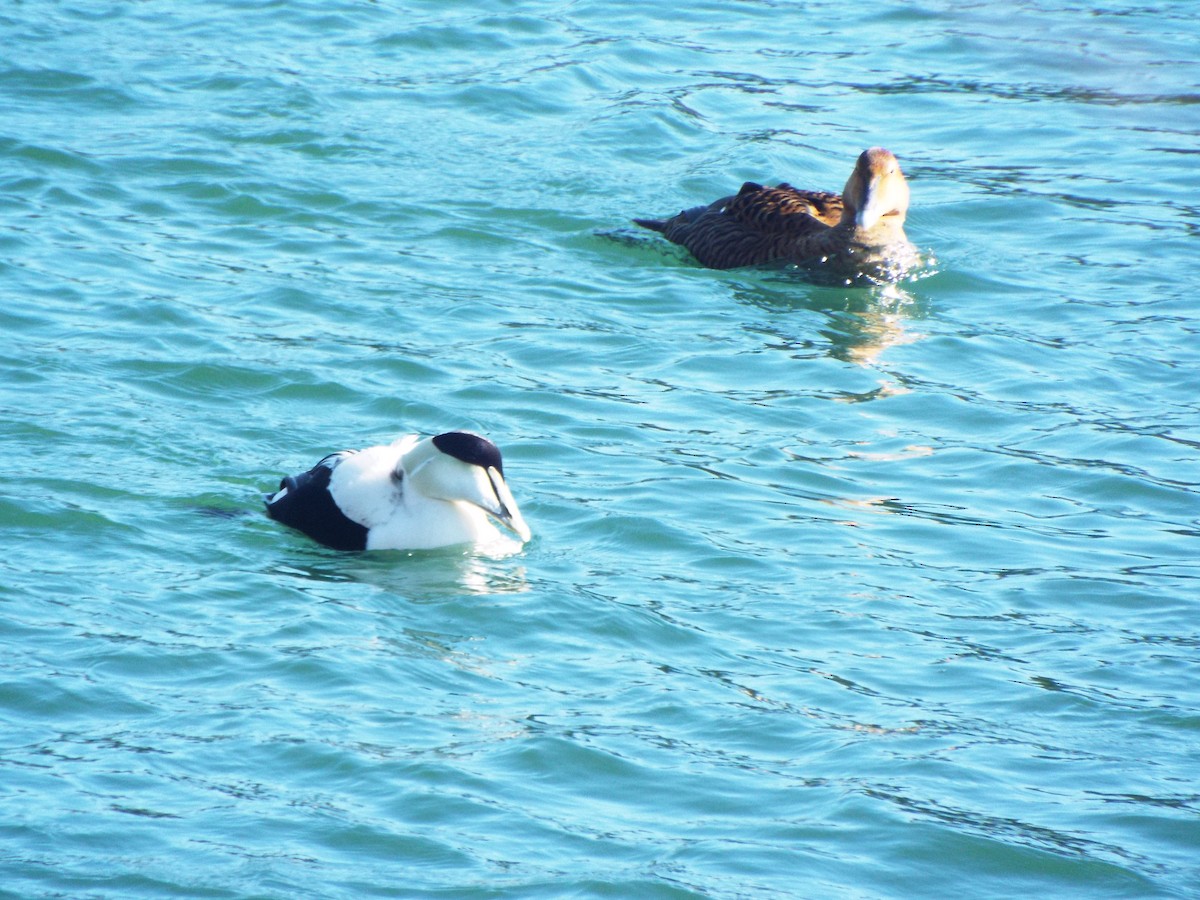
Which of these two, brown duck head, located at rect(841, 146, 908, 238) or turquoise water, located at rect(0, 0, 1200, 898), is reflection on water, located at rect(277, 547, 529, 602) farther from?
brown duck head, located at rect(841, 146, 908, 238)

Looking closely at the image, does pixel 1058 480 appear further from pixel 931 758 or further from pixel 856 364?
pixel 931 758

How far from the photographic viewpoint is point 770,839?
5148mm

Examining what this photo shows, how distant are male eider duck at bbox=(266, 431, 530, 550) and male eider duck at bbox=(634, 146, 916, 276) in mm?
4067

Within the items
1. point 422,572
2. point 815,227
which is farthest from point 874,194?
point 422,572

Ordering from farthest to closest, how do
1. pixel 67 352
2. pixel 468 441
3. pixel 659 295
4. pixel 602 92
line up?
1. pixel 602 92
2. pixel 659 295
3. pixel 67 352
4. pixel 468 441

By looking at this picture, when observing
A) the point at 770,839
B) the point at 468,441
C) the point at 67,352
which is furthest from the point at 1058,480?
the point at 67,352

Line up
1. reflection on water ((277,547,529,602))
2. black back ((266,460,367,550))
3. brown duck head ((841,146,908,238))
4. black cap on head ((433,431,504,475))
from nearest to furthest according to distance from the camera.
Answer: reflection on water ((277,547,529,602))
black cap on head ((433,431,504,475))
black back ((266,460,367,550))
brown duck head ((841,146,908,238))

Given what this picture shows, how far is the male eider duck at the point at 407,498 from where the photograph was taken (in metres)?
7.14

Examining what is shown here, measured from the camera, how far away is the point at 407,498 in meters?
7.35

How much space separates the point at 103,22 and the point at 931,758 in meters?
10.9

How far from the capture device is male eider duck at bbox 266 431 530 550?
7137 millimetres

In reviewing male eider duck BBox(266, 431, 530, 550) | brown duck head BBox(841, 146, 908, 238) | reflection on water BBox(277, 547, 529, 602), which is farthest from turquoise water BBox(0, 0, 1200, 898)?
brown duck head BBox(841, 146, 908, 238)

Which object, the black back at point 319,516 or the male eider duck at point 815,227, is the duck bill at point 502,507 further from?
the male eider duck at point 815,227

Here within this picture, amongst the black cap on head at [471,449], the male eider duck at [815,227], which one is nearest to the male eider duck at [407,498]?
the black cap on head at [471,449]
